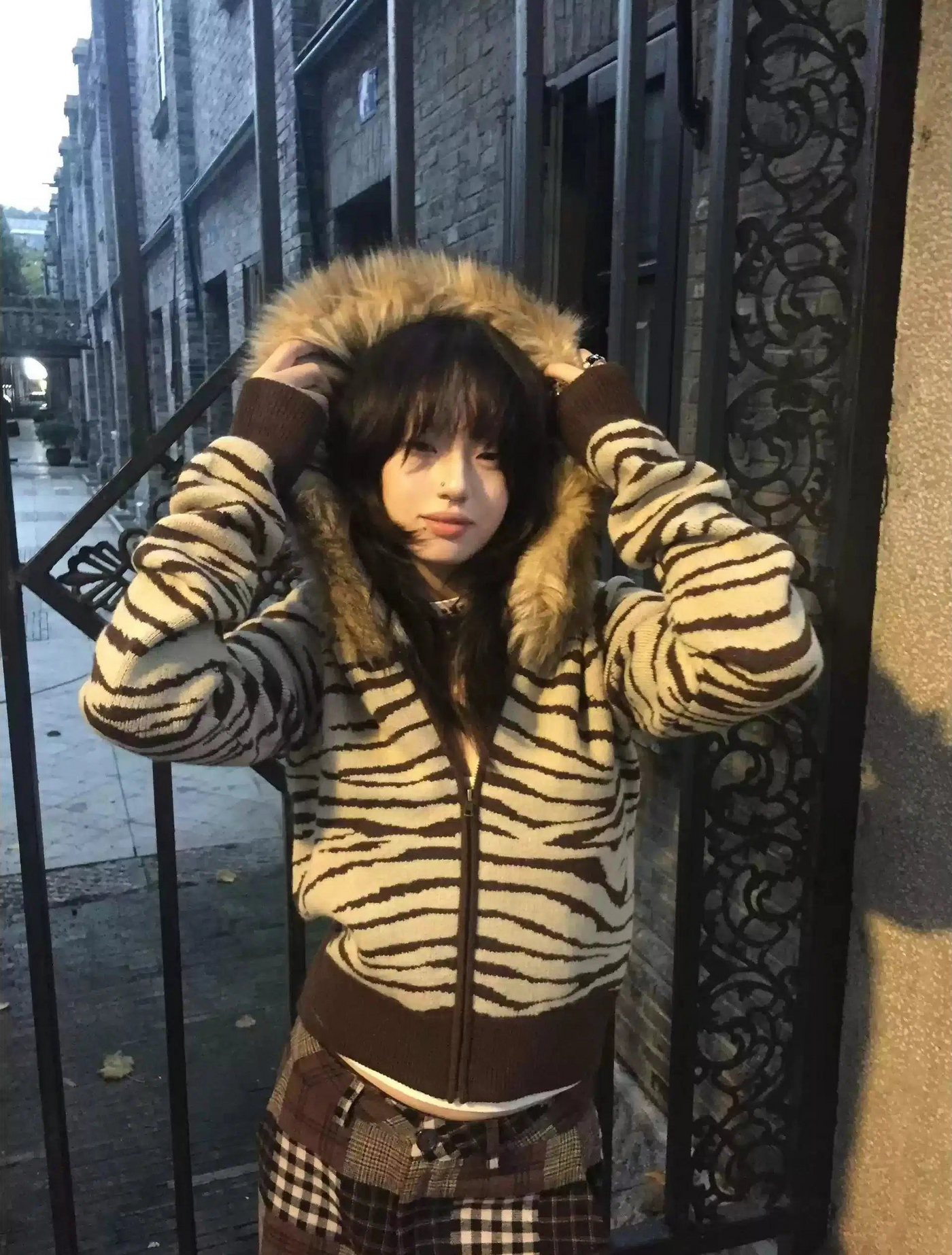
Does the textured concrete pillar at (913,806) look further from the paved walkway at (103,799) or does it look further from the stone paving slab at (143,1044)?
the paved walkway at (103,799)

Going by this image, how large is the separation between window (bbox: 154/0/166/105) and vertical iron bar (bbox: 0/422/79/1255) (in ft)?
32.2

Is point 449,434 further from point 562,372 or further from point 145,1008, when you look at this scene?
point 145,1008

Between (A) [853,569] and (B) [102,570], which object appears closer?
(B) [102,570]

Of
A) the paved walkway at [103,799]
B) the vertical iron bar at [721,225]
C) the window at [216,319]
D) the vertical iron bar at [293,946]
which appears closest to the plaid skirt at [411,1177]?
the vertical iron bar at [293,946]

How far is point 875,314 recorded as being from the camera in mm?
1700

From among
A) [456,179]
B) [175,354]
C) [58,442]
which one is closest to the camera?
[456,179]

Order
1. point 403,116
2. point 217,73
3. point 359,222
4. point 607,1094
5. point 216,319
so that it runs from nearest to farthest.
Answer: point 403,116 < point 607,1094 < point 359,222 < point 217,73 < point 216,319

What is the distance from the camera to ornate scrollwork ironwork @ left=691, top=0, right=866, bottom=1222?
1.67 m

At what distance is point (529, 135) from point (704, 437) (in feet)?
1.77

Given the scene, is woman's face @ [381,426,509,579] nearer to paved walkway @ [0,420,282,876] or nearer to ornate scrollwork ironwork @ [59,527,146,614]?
ornate scrollwork ironwork @ [59,527,146,614]

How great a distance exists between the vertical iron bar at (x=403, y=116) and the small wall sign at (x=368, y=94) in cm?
355

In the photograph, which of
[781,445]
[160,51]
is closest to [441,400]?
[781,445]

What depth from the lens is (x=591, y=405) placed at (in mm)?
1340

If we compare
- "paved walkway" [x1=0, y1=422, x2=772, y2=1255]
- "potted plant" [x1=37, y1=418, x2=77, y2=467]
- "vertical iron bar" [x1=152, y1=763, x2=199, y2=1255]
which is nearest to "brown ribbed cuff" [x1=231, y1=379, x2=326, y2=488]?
"vertical iron bar" [x1=152, y1=763, x2=199, y2=1255]
